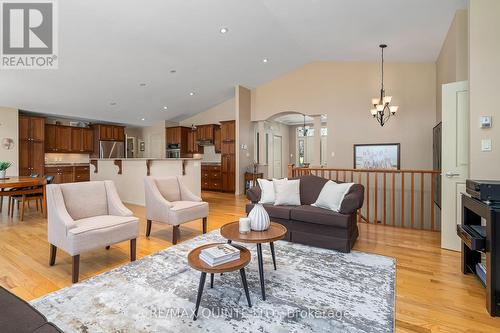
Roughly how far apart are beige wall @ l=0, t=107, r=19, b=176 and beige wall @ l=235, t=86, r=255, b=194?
600cm

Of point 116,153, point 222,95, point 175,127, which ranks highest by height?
point 222,95

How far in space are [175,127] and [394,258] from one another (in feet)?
26.9

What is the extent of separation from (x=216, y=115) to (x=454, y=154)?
7.21m

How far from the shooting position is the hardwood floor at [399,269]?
1827 millimetres

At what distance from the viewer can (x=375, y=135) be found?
20.1 feet

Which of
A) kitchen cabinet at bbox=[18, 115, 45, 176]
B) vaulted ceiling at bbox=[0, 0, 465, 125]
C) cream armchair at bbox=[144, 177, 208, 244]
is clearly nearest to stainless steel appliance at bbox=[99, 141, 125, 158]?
vaulted ceiling at bbox=[0, 0, 465, 125]

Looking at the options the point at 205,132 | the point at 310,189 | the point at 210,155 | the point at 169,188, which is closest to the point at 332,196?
the point at 310,189

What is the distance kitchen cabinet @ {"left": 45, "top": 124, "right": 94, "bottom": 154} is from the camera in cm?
766

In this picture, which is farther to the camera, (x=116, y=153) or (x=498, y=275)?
(x=116, y=153)

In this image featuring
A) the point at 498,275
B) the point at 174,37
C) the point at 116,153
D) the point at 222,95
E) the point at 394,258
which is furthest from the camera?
the point at 116,153

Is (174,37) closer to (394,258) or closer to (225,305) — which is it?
(225,305)

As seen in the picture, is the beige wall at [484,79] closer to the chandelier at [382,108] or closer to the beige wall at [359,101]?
the chandelier at [382,108]

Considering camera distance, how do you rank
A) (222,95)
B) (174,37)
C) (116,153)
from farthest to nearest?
(116,153), (222,95), (174,37)

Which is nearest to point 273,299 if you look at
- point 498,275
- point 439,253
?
point 498,275
